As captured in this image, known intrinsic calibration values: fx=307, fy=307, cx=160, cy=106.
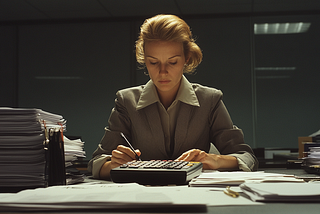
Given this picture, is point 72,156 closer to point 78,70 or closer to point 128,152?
point 128,152

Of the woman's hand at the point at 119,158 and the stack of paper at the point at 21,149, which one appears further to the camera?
the woman's hand at the point at 119,158

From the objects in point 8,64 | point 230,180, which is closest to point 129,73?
point 8,64

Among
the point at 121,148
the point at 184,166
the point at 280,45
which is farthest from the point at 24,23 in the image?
the point at 184,166

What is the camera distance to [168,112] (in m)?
1.55

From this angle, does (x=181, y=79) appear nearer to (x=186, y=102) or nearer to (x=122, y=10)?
(x=186, y=102)

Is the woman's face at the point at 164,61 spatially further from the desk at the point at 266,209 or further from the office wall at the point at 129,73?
the office wall at the point at 129,73

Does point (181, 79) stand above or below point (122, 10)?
below

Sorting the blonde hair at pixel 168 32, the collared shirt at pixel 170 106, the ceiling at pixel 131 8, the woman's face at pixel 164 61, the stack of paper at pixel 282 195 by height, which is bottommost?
the stack of paper at pixel 282 195

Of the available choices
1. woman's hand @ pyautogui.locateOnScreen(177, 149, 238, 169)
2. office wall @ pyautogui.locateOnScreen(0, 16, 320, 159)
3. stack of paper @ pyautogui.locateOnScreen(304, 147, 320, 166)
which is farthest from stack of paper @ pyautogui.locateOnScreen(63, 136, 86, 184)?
office wall @ pyautogui.locateOnScreen(0, 16, 320, 159)

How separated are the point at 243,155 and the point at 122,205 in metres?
0.90

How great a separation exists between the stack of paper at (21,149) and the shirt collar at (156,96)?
0.76m

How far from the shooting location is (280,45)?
404 cm

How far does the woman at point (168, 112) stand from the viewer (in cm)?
147

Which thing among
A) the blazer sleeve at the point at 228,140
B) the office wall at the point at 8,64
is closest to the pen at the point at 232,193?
the blazer sleeve at the point at 228,140
